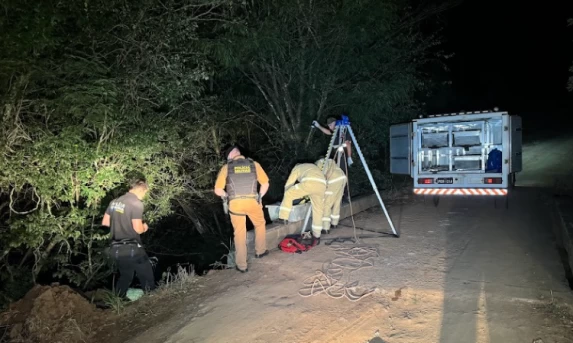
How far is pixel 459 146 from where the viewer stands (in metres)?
10.2

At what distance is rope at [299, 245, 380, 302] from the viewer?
4.89 metres

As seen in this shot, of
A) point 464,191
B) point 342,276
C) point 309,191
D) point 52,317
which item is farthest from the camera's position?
point 464,191

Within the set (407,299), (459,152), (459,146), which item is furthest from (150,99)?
(459,152)

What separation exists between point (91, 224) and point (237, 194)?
258 cm

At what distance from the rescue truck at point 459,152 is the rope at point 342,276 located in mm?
4150

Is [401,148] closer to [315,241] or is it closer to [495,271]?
[315,241]

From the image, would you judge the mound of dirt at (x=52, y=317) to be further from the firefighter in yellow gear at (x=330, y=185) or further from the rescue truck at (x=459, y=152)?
the rescue truck at (x=459, y=152)

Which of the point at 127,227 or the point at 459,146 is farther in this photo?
the point at 459,146

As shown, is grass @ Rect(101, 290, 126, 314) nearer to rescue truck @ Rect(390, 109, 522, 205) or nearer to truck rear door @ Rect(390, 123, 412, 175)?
rescue truck @ Rect(390, 109, 522, 205)

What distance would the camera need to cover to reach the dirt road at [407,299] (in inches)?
156

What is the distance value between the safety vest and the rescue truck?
Answer: 5366 mm

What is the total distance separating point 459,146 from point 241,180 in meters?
6.58

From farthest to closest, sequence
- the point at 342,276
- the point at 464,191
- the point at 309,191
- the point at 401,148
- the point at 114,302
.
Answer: the point at 401,148
the point at 464,191
the point at 309,191
the point at 342,276
the point at 114,302

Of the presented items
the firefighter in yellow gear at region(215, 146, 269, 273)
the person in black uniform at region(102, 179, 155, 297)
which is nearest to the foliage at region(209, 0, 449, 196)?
the firefighter in yellow gear at region(215, 146, 269, 273)
